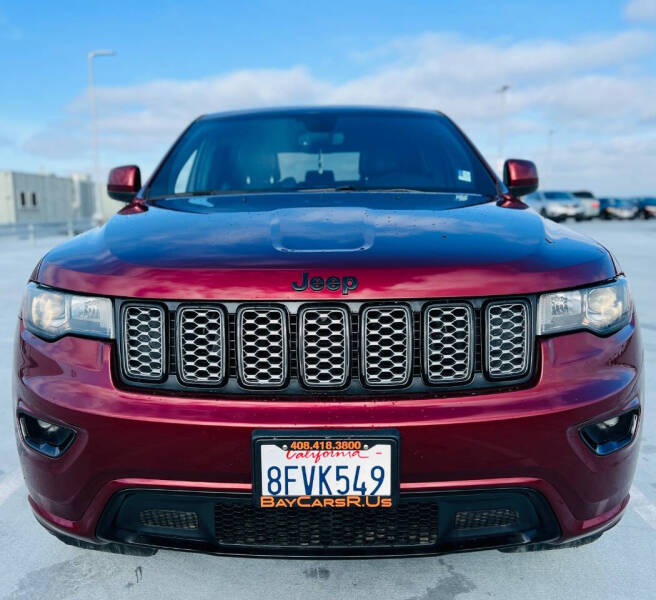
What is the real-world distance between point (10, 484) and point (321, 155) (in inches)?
82.0

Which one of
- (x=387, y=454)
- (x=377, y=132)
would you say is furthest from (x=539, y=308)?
(x=377, y=132)

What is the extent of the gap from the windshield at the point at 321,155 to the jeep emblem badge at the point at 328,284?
120 centimetres

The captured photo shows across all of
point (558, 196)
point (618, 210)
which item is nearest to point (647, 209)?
point (618, 210)

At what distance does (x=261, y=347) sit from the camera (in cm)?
178

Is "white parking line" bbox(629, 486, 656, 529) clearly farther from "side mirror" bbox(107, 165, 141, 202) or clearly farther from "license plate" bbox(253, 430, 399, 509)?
"side mirror" bbox(107, 165, 141, 202)

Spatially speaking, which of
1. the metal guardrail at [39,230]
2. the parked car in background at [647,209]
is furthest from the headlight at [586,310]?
the parked car in background at [647,209]

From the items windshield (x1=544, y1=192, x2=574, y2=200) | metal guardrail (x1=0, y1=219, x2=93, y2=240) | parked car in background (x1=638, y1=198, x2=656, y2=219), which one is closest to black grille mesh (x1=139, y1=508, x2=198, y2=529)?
metal guardrail (x1=0, y1=219, x2=93, y2=240)

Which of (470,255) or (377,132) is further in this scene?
(377,132)

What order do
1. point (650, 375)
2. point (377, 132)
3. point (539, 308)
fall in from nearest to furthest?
point (539, 308), point (377, 132), point (650, 375)

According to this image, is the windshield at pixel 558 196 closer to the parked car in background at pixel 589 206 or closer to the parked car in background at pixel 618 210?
the parked car in background at pixel 589 206

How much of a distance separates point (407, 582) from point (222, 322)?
3.46 feet

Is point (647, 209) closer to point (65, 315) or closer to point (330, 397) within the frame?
point (330, 397)

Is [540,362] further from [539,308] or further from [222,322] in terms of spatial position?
[222,322]

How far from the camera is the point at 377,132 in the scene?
3.32m
